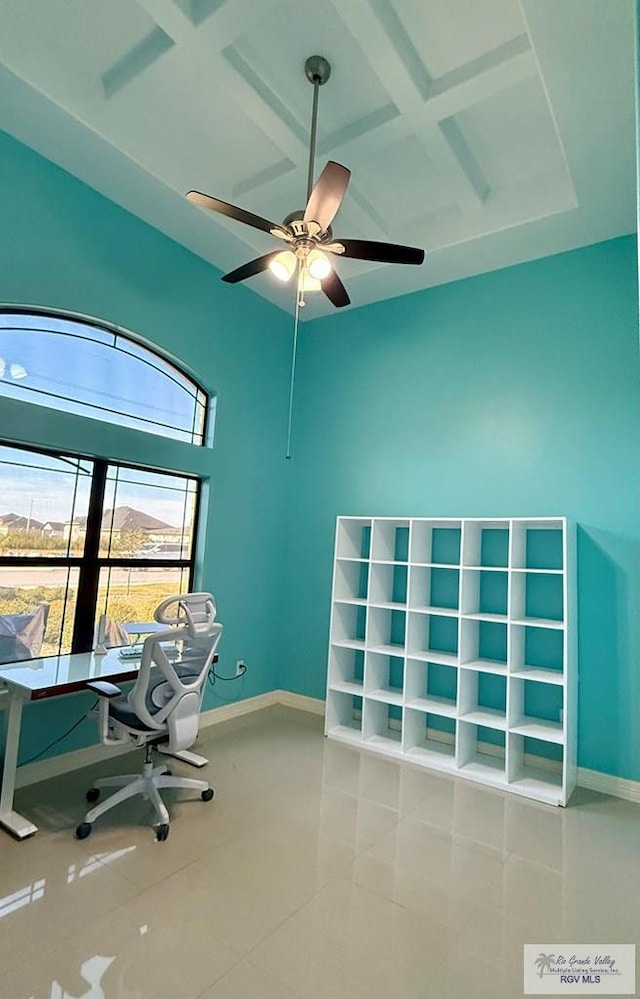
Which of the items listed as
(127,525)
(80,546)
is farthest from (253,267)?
(80,546)

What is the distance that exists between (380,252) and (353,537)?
7.91 ft

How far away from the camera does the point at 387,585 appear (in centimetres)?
413

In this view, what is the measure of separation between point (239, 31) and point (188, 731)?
352 centimetres

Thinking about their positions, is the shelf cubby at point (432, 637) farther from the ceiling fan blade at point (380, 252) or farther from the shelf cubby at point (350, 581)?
the ceiling fan blade at point (380, 252)

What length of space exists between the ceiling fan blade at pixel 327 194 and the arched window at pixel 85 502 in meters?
1.92

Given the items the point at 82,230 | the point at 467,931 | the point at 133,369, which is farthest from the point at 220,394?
the point at 467,931

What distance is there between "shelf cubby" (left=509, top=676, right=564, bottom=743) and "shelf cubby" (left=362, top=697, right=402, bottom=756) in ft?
2.92

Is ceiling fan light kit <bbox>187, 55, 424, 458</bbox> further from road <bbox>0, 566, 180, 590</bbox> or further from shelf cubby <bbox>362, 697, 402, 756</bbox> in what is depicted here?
shelf cubby <bbox>362, 697, 402, 756</bbox>

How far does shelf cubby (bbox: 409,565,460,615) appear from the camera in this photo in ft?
12.5

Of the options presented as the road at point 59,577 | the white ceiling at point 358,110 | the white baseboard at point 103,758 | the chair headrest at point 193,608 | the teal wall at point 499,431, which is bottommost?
the white baseboard at point 103,758

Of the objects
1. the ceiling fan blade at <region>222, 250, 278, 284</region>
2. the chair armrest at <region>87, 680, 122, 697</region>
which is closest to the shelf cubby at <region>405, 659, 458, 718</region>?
the chair armrest at <region>87, 680, 122, 697</region>

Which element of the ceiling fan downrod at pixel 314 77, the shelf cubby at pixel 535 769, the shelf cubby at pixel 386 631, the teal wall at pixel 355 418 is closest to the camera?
the ceiling fan downrod at pixel 314 77

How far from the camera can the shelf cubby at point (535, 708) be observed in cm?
322

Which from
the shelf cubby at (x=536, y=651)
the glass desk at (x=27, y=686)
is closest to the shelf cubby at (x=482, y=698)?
the shelf cubby at (x=536, y=651)
